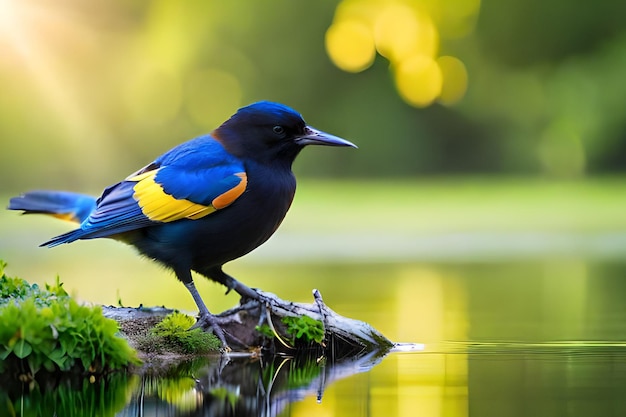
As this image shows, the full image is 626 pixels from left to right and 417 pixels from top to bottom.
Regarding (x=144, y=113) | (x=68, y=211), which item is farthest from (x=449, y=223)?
(x=68, y=211)

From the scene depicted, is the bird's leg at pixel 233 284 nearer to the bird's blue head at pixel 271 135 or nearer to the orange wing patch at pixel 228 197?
the orange wing patch at pixel 228 197

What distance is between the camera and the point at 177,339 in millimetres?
6559

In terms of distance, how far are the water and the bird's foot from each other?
23 centimetres

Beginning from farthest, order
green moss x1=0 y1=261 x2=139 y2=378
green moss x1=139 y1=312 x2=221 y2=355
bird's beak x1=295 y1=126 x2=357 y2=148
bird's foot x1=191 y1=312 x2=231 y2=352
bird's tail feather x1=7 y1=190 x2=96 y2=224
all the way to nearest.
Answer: bird's tail feather x1=7 y1=190 x2=96 y2=224
bird's beak x1=295 y1=126 x2=357 y2=148
bird's foot x1=191 y1=312 x2=231 y2=352
green moss x1=139 y1=312 x2=221 y2=355
green moss x1=0 y1=261 x2=139 y2=378

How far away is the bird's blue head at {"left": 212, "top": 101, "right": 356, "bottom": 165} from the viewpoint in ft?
22.9

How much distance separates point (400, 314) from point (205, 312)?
8.12 ft

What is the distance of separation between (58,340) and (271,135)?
190 centimetres

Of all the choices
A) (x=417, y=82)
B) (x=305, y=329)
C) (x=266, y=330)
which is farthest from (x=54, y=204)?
(x=417, y=82)

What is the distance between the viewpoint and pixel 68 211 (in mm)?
7961

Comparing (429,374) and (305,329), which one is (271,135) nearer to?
(305,329)

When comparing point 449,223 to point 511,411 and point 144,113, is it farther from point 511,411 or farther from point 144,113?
point 511,411

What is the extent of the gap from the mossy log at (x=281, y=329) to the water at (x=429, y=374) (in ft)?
0.68

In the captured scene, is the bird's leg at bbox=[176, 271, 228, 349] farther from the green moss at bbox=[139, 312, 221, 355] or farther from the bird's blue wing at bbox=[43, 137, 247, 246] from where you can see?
the bird's blue wing at bbox=[43, 137, 247, 246]

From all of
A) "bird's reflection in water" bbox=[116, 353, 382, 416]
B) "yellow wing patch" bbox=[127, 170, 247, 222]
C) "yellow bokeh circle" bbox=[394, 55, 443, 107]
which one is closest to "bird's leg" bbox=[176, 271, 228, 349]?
"bird's reflection in water" bbox=[116, 353, 382, 416]
